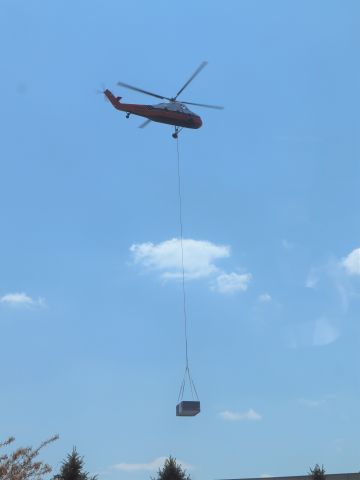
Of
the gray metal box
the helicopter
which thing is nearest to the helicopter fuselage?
the helicopter

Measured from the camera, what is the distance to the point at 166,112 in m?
45.9

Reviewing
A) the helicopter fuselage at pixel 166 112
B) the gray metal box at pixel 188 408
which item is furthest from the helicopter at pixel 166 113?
the gray metal box at pixel 188 408

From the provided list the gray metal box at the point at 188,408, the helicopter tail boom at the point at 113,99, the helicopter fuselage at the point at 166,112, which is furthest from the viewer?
the helicopter tail boom at the point at 113,99

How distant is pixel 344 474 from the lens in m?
43.8

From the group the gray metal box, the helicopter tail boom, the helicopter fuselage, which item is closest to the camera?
the gray metal box

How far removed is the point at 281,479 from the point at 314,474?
8.24 ft

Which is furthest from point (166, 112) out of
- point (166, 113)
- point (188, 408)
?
point (188, 408)

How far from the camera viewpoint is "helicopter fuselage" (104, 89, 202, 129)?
45656 millimetres

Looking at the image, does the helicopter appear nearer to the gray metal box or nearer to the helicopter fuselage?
the helicopter fuselage

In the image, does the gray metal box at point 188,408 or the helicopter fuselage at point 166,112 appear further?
the helicopter fuselage at point 166,112

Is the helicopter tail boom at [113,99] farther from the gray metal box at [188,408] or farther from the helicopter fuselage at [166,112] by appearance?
the gray metal box at [188,408]

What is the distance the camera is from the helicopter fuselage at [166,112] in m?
45.7

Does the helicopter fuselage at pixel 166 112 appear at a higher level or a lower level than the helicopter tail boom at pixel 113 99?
lower

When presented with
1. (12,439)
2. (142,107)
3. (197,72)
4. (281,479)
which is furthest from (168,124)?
(12,439)
